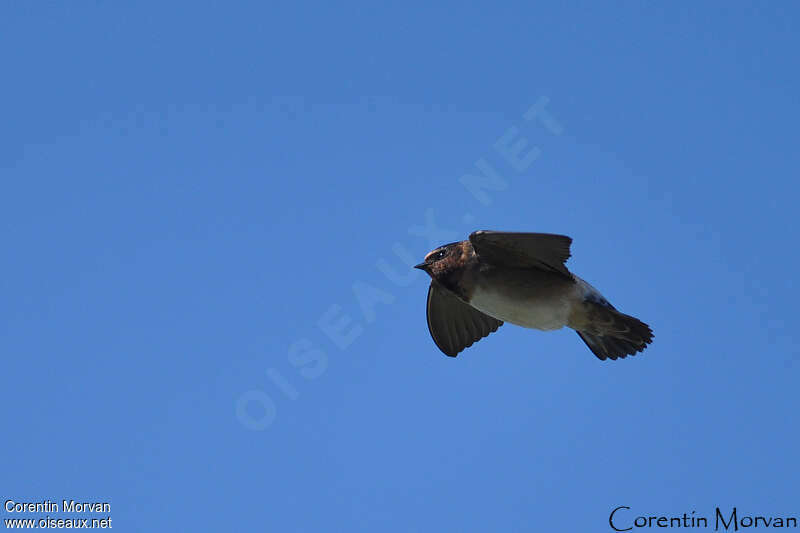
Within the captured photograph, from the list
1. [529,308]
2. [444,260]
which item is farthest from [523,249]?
[444,260]

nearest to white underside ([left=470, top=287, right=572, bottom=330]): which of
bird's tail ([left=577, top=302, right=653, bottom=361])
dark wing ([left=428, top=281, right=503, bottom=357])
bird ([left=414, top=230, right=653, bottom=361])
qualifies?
bird ([left=414, top=230, right=653, bottom=361])

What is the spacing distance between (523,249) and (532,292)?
59 centimetres

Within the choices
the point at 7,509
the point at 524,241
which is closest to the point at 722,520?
the point at 524,241

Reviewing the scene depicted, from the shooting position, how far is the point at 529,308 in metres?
9.75

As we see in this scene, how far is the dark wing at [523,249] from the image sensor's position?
891cm

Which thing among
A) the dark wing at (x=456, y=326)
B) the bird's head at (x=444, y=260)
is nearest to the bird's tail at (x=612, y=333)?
the dark wing at (x=456, y=326)

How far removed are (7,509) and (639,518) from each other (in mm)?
6552

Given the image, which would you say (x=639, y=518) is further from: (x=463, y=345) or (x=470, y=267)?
(x=470, y=267)

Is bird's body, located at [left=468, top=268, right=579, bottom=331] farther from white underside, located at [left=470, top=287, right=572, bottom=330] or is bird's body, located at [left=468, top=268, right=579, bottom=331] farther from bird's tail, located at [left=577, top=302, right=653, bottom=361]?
bird's tail, located at [left=577, top=302, right=653, bottom=361]

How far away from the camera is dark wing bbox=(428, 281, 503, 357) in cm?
1078

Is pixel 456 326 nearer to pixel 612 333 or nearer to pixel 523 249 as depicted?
pixel 612 333

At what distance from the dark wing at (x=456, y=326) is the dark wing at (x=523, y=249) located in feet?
3.92

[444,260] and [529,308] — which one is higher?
[444,260]

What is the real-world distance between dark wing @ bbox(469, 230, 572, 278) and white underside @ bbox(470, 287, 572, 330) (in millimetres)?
281
